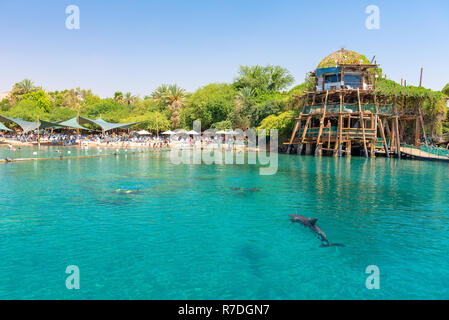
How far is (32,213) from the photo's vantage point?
1177 cm

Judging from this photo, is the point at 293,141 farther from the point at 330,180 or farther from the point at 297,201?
the point at 297,201

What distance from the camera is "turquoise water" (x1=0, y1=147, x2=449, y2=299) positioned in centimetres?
672

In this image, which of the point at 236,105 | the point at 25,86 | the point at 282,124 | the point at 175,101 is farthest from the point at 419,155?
the point at 25,86

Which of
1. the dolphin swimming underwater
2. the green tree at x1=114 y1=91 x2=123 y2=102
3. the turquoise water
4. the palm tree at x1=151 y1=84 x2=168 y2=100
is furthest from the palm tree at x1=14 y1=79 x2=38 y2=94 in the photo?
the dolphin swimming underwater

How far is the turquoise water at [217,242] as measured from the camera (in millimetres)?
6719

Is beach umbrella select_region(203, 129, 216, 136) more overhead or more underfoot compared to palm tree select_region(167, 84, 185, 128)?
more underfoot

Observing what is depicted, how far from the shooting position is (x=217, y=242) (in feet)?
30.1

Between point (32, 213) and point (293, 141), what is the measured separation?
113ft

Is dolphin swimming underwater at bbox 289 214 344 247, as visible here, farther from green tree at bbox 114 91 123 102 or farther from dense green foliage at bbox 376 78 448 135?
green tree at bbox 114 91 123 102

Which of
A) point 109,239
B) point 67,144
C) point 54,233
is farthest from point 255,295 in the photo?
point 67,144

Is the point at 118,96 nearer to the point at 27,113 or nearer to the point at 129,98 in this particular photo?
the point at 129,98

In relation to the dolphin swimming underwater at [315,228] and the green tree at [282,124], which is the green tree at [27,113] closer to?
the green tree at [282,124]

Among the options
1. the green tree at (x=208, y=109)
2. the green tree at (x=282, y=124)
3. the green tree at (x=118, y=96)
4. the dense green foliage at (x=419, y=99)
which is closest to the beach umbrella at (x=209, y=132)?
the green tree at (x=208, y=109)
